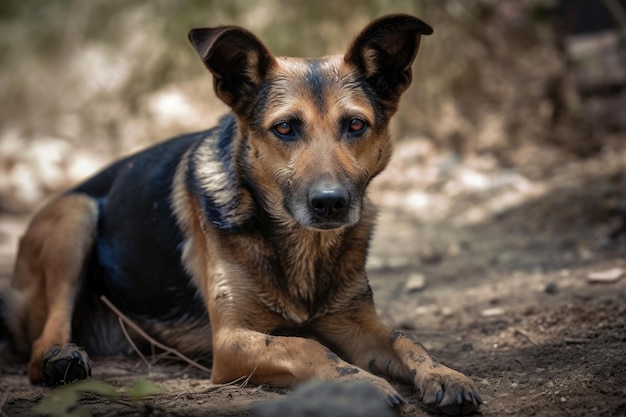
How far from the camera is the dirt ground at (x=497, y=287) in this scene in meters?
3.41

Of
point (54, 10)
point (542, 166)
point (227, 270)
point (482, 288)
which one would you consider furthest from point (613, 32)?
point (54, 10)

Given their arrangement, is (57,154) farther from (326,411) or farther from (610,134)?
(326,411)

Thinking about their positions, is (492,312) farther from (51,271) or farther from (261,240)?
(51,271)

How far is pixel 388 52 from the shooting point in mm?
4180

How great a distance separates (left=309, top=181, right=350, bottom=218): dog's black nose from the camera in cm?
355

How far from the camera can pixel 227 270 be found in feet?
13.2

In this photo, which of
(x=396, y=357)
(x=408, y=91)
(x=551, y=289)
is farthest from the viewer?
(x=408, y=91)

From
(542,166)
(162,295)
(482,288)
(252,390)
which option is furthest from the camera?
(542,166)

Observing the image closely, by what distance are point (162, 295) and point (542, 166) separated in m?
5.61

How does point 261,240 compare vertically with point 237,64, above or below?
below

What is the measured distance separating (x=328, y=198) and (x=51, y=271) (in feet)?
7.11

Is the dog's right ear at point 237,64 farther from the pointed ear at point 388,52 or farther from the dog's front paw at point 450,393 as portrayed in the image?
the dog's front paw at point 450,393

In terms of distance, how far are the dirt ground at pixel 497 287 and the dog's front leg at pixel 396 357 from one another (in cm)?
12

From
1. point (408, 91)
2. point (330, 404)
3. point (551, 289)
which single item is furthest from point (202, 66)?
point (330, 404)
